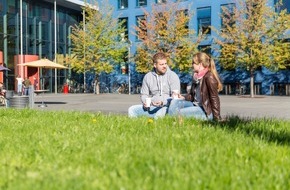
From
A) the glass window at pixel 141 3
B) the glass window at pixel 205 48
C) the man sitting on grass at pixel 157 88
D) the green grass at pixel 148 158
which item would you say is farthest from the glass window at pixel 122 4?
the green grass at pixel 148 158

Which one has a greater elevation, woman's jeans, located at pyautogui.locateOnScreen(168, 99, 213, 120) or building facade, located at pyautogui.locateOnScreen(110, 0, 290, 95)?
building facade, located at pyautogui.locateOnScreen(110, 0, 290, 95)

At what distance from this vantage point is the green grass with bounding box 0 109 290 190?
2779 mm

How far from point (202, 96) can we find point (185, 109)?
471mm

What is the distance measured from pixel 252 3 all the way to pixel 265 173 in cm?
3650

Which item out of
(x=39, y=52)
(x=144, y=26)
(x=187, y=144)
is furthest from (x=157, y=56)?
(x=39, y=52)

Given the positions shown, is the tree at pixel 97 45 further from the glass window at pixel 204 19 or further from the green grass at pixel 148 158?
the green grass at pixel 148 158

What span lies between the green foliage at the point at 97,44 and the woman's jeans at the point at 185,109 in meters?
37.1

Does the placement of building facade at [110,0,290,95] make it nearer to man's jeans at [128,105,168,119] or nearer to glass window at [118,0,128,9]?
glass window at [118,0,128,9]

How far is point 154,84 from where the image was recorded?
27.2ft

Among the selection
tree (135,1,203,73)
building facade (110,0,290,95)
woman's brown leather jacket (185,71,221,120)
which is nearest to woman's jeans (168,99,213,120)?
woman's brown leather jacket (185,71,221,120)

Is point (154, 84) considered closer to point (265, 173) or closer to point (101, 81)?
point (265, 173)

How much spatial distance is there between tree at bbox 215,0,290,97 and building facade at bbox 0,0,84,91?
2072 centimetres

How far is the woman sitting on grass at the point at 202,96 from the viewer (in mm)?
7355

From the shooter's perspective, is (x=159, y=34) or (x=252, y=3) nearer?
(x=252, y=3)
